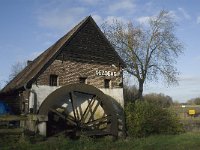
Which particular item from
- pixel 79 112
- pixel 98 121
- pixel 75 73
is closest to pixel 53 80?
pixel 75 73

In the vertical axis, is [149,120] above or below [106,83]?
below

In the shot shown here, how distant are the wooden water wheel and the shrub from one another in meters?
1.15

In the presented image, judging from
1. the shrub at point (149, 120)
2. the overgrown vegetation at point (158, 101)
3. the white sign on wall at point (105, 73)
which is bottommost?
the shrub at point (149, 120)

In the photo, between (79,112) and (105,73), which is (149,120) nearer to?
(79,112)

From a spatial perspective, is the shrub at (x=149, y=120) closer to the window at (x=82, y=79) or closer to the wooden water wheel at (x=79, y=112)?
the wooden water wheel at (x=79, y=112)

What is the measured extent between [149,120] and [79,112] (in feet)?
12.5

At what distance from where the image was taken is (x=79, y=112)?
58.0 ft

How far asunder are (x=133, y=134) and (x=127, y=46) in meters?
14.3

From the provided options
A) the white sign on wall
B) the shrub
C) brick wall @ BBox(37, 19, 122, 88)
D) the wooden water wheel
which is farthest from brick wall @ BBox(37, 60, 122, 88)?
the shrub

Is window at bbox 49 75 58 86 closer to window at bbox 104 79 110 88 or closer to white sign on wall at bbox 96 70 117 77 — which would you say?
white sign on wall at bbox 96 70 117 77

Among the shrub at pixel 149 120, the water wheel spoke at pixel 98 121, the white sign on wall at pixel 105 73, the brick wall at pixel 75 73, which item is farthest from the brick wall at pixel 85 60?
the shrub at pixel 149 120

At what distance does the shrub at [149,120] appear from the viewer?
17.4 metres

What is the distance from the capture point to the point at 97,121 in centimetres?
1700

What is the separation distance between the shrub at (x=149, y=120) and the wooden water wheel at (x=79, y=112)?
3.78ft
